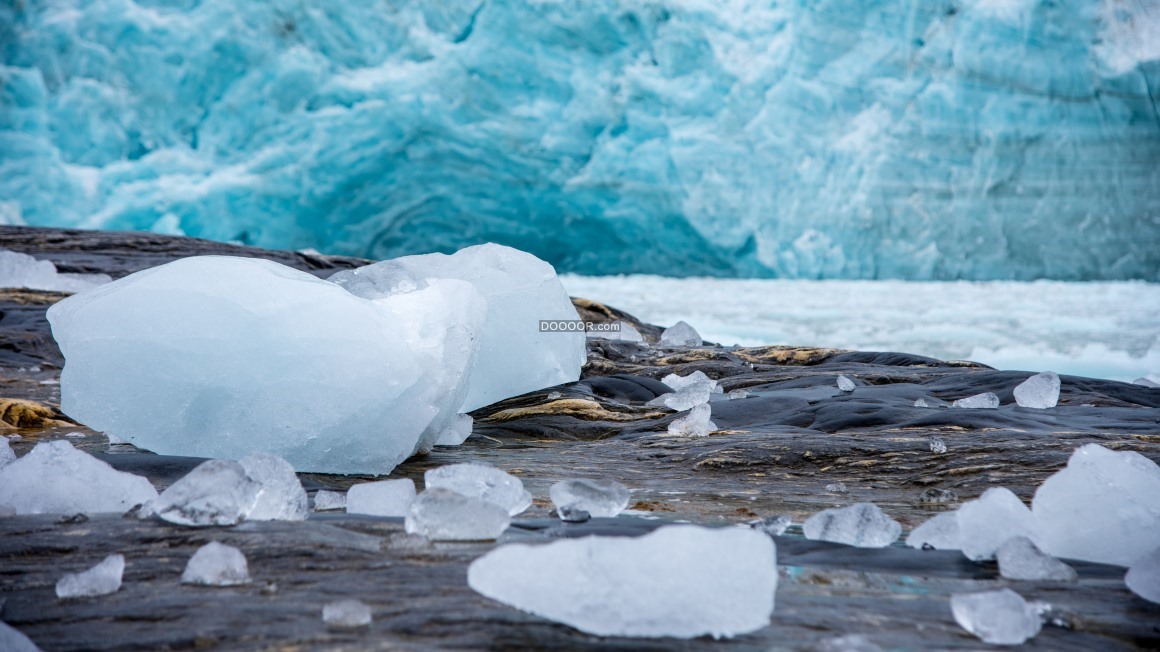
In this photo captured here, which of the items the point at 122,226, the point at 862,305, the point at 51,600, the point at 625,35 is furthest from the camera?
the point at 625,35

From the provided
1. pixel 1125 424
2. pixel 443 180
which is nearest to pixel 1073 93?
pixel 443 180

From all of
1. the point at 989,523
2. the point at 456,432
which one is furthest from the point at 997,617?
the point at 456,432

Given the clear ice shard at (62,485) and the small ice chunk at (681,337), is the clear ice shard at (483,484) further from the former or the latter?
the small ice chunk at (681,337)

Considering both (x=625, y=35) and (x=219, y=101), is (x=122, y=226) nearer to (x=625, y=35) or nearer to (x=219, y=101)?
(x=219, y=101)

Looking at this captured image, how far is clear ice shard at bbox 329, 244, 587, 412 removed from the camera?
7.57 feet

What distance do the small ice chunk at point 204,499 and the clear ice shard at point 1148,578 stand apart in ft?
3.20

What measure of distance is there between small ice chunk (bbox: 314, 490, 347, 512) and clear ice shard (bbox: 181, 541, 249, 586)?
38 centimetres

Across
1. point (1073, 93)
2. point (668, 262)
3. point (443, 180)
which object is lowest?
point (668, 262)

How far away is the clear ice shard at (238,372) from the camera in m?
1.52

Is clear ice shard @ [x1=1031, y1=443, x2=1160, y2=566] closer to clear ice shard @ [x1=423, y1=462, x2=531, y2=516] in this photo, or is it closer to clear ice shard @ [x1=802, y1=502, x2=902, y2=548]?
clear ice shard @ [x1=802, y1=502, x2=902, y2=548]

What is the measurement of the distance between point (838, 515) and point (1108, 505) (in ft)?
1.01

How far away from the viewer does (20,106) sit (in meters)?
10.4

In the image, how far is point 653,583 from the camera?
2.36ft

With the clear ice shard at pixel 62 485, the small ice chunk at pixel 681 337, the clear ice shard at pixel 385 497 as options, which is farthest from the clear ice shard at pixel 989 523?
the small ice chunk at pixel 681 337
